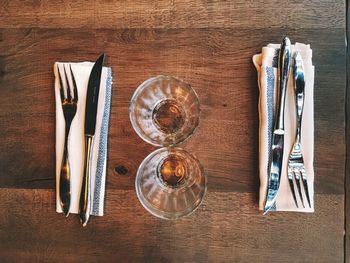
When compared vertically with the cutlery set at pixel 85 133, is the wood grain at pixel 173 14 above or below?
above

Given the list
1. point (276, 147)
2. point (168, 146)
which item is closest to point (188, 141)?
point (168, 146)

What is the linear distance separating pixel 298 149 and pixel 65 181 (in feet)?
1.34

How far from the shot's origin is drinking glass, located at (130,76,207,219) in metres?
0.73

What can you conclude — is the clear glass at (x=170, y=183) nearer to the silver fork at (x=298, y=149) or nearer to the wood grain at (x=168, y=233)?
the wood grain at (x=168, y=233)

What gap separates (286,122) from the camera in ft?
2.39

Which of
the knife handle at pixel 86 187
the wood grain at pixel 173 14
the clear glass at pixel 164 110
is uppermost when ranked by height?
the wood grain at pixel 173 14

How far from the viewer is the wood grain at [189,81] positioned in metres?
0.74

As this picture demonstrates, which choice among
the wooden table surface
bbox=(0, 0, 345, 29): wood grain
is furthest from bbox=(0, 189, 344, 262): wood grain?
bbox=(0, 0, 345, 29): wood grain

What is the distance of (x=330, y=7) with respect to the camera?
2.44ft

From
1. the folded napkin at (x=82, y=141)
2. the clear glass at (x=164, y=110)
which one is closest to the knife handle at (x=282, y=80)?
the clear glass at (x=164, y=110)

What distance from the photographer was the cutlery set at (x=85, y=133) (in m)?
0.73

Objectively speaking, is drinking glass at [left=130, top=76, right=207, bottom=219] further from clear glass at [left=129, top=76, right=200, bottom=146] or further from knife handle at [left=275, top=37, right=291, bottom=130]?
knife handle at [left=275, top=37, right=291, bottom=130]

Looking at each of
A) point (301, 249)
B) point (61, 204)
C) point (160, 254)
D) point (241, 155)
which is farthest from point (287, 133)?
point (61, 204)

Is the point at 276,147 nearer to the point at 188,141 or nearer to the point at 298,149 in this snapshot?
the point at 298,149
